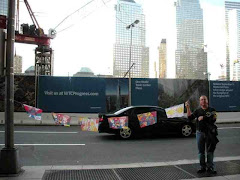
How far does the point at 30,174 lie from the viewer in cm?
483

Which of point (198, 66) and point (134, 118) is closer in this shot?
point (134, 118)

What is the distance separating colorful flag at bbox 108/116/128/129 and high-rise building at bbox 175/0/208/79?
1476 cm

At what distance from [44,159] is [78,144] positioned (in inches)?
86.8

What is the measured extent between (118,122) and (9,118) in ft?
17.4

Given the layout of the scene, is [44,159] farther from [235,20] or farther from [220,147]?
[235,20]

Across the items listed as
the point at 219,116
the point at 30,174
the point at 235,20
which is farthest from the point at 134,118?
the point at 235,20

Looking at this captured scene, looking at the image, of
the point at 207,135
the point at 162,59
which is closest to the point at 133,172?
the point at 207,135

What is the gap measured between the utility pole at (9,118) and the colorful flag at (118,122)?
16.4 ft

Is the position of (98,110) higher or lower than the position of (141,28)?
lower

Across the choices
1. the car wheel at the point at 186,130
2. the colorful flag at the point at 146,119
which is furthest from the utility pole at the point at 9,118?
the car wheel at the point at 186,130

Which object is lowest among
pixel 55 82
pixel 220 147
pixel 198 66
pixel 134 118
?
pixel 220 147

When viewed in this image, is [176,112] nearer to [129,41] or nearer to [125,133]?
[125,133]

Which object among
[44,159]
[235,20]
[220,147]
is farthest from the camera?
[235,20]

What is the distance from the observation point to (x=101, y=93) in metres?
16.5
